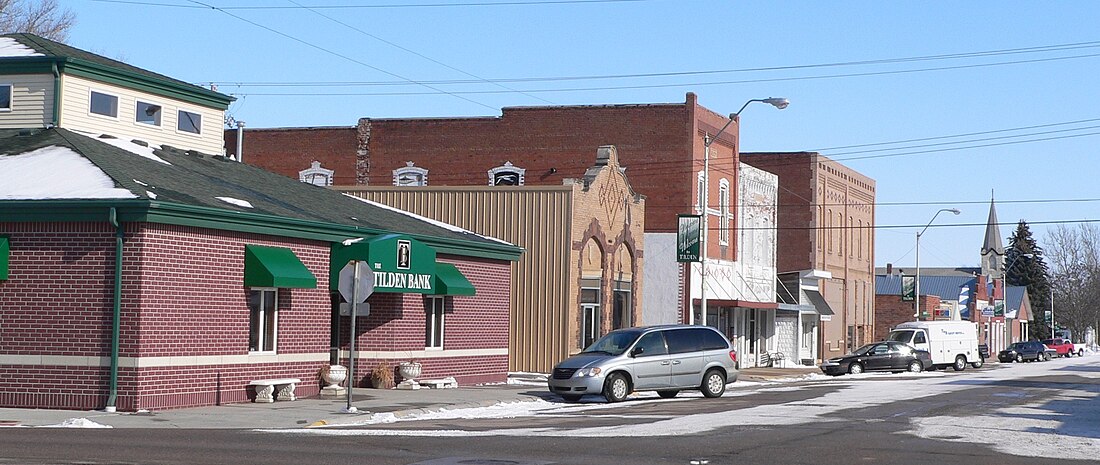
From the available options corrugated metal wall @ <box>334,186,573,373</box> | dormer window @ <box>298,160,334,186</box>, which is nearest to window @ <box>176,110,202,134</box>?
corrugated metal wall @ <box>334,186,573,373</box>

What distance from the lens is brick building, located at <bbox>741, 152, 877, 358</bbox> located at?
6250cm

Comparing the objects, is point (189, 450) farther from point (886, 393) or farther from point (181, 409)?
point (886, 393)

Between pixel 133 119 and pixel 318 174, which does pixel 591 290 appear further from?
pixel 318 174

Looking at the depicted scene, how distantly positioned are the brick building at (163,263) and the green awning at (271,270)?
0.04m

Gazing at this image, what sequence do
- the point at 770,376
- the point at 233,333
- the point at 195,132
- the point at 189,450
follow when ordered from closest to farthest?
1. the point at 189,450
2. the point at 233,333
3. the point at 195,132
4. the point at 770,376

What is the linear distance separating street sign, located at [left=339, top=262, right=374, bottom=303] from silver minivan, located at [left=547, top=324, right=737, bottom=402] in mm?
6376

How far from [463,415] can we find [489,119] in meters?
26.3

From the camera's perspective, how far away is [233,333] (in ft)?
79.5

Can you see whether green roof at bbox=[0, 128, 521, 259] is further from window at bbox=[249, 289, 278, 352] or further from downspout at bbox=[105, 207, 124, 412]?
window at bbox=[249, 289, 278, 352]

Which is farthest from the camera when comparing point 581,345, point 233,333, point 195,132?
point 581,345

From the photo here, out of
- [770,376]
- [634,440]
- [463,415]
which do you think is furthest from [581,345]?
[634,440]

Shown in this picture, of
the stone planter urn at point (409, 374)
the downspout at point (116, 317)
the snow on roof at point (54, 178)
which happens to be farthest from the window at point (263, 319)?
the stone planter urn at point (409, 374)

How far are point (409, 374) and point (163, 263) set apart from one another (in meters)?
7.88

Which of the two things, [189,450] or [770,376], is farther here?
[770,376]
